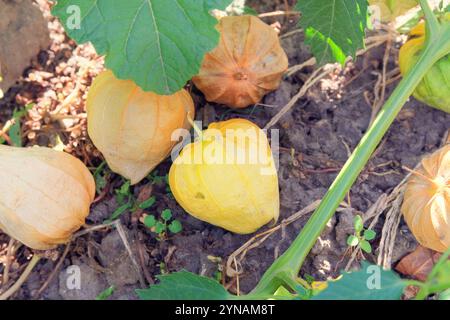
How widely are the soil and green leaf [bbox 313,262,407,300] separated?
557 millimetres

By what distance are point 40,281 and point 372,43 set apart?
134 cm

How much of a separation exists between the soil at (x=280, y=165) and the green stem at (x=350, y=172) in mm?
201

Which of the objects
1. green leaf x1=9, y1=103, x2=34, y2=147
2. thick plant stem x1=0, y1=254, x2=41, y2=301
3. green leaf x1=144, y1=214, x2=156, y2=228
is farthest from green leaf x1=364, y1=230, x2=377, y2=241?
green leaf x1=9, y1=103, x2=34, y2=147

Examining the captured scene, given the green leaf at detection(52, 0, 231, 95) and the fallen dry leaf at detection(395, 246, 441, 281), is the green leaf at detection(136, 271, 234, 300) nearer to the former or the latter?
the green leaf at detection(52, 0, 231, 95)

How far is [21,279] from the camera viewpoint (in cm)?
175

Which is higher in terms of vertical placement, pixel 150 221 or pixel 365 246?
pixel 365 246

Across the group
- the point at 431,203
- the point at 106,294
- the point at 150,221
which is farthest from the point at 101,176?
the point at 431,203

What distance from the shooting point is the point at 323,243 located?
5.64 ft

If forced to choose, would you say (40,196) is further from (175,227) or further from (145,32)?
(145,32)

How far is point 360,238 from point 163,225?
0.56 meters

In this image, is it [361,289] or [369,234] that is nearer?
[361,289]

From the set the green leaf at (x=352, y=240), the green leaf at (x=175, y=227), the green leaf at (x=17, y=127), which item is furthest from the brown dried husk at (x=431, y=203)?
the green leaf at (x=17, y=127)

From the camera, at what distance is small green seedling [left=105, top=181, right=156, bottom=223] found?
70.1 inches
